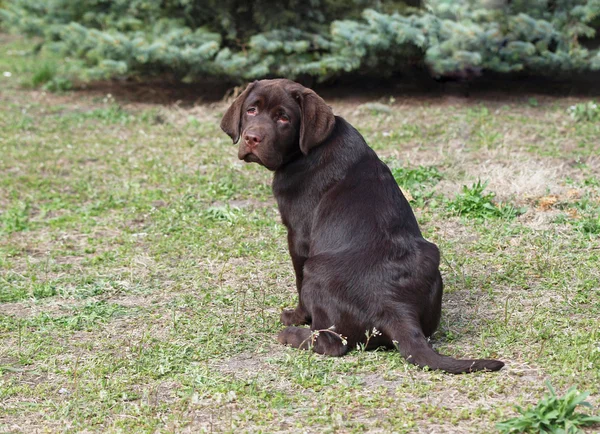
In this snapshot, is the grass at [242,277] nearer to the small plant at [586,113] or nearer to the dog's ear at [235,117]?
the small plant at [586,113]

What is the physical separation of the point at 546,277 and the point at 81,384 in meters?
3.09

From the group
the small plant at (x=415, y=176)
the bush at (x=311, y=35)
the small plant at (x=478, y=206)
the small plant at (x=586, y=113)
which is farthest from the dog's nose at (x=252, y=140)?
the small plant at (x=586, y=113)

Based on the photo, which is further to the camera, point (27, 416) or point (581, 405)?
point (27, 416)

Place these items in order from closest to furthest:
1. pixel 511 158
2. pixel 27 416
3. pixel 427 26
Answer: pixel 27 416 → pixel 511 158 → pixel 427 26

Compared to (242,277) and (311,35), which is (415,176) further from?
(311,35)

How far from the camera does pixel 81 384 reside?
418 centimetres

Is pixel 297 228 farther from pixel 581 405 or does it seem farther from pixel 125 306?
pixel 581 405

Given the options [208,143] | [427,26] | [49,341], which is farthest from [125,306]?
[427,26]

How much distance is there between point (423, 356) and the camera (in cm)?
406

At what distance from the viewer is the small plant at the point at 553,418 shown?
11.3 feet

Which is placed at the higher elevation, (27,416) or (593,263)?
(593,263)

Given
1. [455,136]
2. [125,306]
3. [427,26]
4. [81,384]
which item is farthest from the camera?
[427,26]

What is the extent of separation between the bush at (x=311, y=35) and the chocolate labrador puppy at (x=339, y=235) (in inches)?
217

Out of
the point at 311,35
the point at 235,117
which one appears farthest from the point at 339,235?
the point at 311,35
